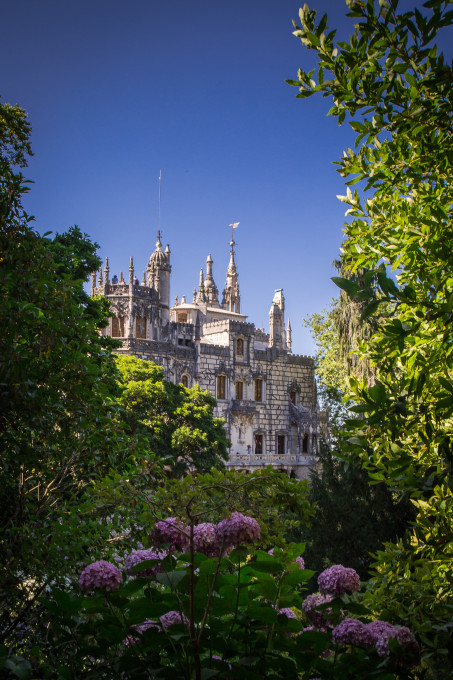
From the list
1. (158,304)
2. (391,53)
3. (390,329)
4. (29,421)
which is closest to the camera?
(390,329)

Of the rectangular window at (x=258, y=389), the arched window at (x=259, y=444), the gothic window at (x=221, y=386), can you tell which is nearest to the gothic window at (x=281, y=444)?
the arched window at (x=259, y=444)

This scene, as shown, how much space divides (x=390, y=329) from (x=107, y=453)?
9.39 feet

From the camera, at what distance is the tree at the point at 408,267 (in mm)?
3299

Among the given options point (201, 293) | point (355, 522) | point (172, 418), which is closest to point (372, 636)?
point (355, 522)

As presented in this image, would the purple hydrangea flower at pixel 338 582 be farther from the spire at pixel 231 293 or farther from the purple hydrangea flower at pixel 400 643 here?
the spire at pixel 231 293

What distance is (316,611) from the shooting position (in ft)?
10.3

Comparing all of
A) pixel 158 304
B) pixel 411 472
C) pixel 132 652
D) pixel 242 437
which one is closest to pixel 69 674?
pixel 132 652

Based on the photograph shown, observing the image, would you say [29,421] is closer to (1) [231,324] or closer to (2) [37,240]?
(2) [37,240]

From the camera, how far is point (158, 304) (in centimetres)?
3647

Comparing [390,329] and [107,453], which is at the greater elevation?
[390,329]

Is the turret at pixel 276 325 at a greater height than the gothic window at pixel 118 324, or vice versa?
the turret at pixel 276 325

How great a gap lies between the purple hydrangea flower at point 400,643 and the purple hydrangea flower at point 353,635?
0.05 metres

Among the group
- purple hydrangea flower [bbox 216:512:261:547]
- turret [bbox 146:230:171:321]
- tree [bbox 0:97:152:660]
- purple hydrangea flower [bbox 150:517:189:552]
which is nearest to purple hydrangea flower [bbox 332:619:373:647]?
purple hydrangea flower [bbox 216:512:261:547]

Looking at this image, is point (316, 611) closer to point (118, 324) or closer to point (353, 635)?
point (353, 635)
